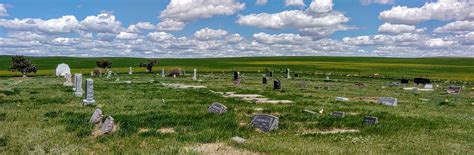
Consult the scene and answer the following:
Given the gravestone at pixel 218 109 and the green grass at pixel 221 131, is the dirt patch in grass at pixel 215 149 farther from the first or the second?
the gravestone at pixel 218 109

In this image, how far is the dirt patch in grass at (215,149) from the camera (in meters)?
10.0

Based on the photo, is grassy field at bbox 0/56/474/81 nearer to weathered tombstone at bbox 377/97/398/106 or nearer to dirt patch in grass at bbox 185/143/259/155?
weathered tombstone at bbox 377/97/398/106

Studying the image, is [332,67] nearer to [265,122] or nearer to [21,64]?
[21,64]

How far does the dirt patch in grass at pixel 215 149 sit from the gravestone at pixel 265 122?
98.3 inches

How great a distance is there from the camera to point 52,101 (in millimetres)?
21250

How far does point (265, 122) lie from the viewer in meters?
13.4

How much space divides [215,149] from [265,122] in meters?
3.22

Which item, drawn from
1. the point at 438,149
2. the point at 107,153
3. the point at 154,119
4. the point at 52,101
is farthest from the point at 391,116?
the point at 52,101

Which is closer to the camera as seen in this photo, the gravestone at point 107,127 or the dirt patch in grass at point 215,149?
the dirt patch in grass at point 215,149

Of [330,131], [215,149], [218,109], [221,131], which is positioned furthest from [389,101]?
[215,149]

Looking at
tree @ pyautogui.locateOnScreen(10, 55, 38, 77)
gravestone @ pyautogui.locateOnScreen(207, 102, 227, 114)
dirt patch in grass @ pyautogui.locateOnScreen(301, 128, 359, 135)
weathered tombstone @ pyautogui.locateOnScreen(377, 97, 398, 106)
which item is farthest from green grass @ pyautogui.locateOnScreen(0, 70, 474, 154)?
tree @ pyautogui.locateOnScreen(10, 55, 38, 77)

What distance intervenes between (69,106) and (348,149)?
1253 cm


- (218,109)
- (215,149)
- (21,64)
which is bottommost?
(215,149)

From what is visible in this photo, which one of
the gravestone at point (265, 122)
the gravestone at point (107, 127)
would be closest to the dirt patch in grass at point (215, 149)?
the gravestone at point (265, 122)
